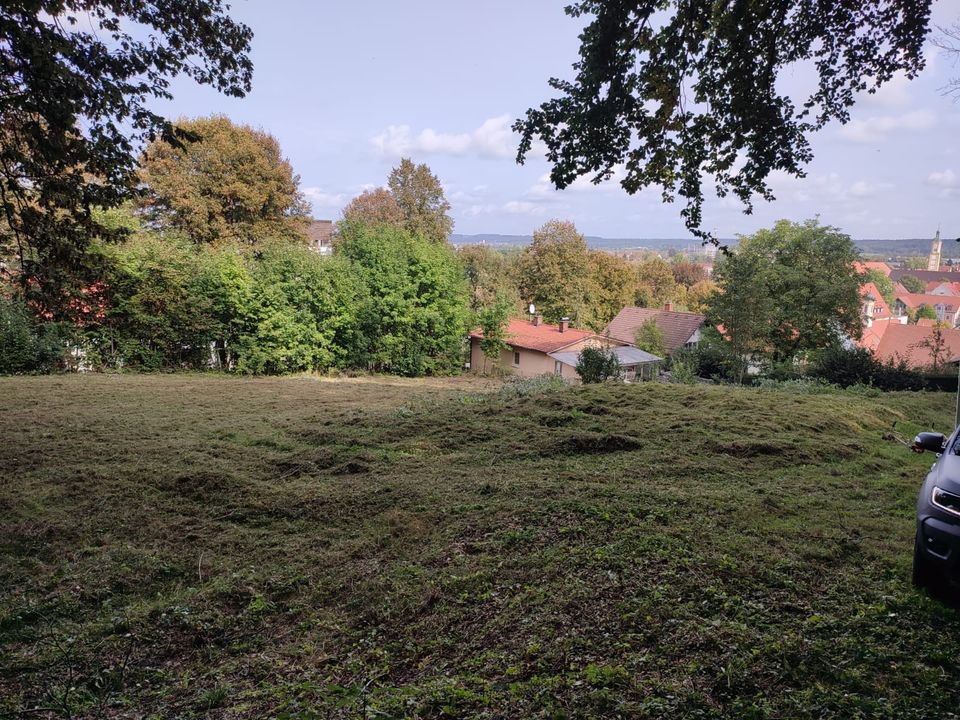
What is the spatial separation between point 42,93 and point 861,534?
8.49 meters

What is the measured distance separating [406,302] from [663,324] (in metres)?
25.4

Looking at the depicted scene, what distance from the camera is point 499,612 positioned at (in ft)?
11.5

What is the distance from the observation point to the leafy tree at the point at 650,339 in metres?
34.8

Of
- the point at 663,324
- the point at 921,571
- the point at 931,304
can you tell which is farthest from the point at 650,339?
the point at 931,304

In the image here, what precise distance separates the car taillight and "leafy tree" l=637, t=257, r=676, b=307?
53141 mm

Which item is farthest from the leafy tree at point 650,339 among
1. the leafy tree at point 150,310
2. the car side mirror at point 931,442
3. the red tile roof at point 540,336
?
the car side mirror at point 931,442

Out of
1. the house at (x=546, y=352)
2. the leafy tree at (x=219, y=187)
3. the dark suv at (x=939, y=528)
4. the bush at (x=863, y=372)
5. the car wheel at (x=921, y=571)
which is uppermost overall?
the leafy tree at (x=219, y=187)

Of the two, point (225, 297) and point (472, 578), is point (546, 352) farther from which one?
point (472, 578)

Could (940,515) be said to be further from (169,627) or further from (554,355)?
(554,355)

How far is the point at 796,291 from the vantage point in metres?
29.1

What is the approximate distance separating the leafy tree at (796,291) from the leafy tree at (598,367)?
14.1 m

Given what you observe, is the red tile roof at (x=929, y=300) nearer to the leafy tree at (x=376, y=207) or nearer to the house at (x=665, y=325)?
the house at (x=665, y=325)

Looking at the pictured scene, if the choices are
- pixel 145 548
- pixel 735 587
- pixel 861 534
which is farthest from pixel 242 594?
pixel 861 534

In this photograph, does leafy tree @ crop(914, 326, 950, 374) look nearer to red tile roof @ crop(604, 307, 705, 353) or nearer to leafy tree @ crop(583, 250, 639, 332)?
red tile roof @ crop(604, 307, 705, 353)
